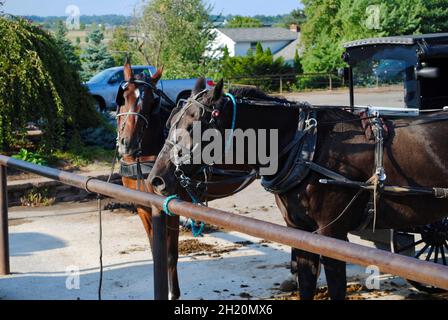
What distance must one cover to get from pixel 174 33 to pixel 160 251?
123ft

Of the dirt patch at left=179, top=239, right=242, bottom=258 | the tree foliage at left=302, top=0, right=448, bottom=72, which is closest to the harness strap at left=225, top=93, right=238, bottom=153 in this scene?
the dirt patch at left=179, top=239, right=242, bottom=258

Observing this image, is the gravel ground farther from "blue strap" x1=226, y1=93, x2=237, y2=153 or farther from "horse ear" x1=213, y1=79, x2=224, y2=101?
"horse ear" x1=213, y1=79, x2=224, y2=101

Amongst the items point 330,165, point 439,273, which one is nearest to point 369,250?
point 439,273

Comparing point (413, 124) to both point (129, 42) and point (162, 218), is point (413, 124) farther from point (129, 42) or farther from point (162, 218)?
point (129, 42)

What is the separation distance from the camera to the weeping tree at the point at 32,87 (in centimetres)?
1259

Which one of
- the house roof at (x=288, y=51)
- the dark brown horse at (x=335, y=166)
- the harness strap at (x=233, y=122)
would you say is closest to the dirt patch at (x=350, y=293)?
the dark brown horse at (x=335, y=166)

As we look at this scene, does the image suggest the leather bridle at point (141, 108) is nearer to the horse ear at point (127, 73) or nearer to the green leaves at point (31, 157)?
the horse ear at point (127, 73)

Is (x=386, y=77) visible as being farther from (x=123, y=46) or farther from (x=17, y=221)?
(x=123, y=46)

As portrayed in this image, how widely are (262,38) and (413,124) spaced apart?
79930mm

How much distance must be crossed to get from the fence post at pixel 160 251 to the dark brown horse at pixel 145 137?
7.91ft

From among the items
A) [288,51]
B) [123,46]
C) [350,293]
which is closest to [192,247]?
[350,293]

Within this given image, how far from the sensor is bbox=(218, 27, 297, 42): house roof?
275 ft

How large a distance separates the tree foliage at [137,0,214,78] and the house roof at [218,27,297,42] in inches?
1591

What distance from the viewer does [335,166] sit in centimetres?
521
